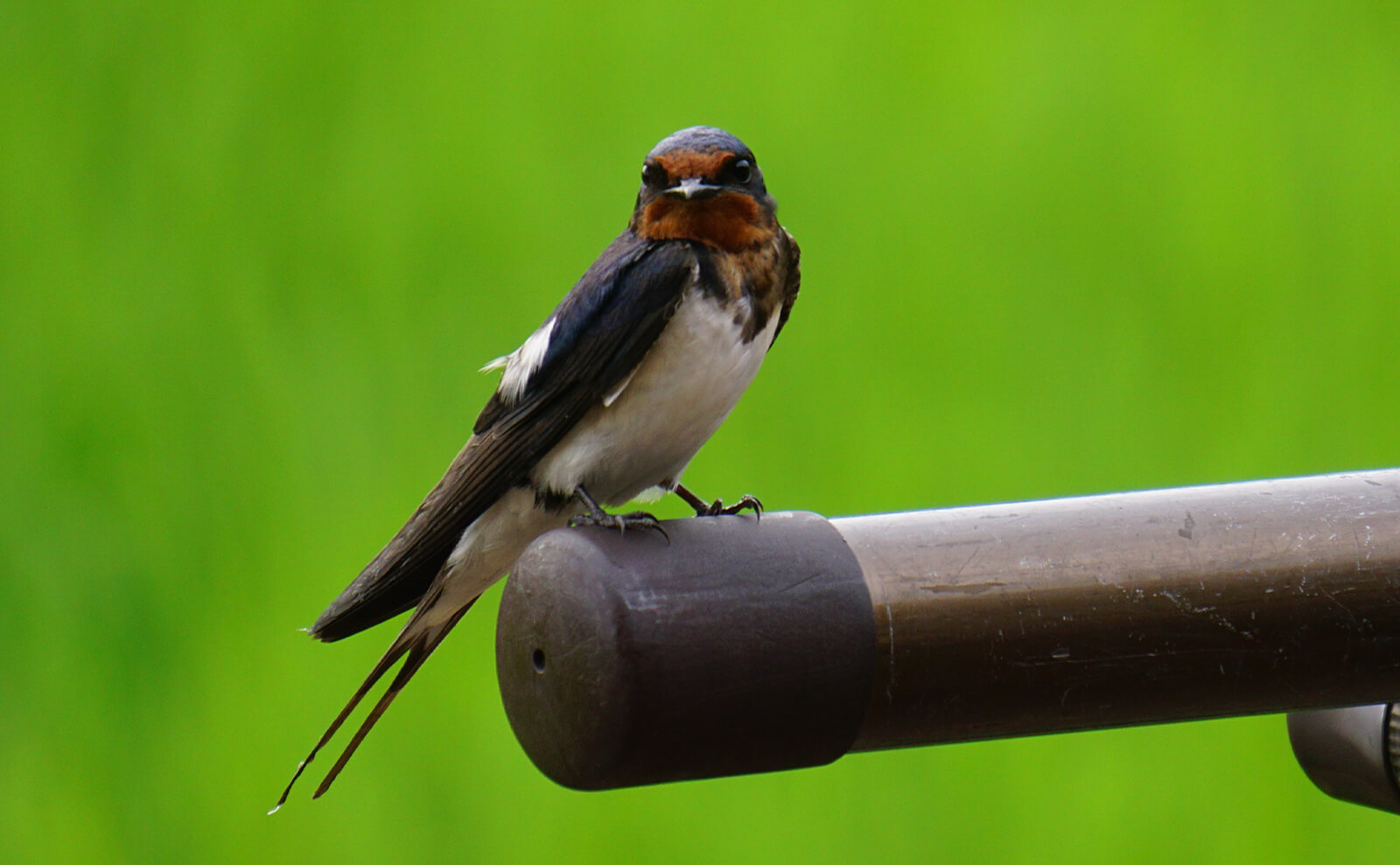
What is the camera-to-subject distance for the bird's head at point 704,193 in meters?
0.91

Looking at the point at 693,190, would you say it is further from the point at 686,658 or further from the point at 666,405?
the point at 686,658

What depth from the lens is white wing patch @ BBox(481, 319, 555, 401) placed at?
0.96m

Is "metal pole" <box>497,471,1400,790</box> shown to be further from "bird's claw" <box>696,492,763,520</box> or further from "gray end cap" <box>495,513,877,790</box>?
"bird's claw" <box>696,492,763,520</box>

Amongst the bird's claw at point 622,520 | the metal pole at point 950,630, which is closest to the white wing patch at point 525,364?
the bird's claw at point 622,520

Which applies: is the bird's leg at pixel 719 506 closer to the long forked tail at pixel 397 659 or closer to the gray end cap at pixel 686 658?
the long forked tail at pixel 397 659

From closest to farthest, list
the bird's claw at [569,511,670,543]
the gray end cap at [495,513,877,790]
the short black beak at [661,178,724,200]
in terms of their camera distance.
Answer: the gray end cap at [495,513,877,790]
the bird's claw at [569,511,670,543]
the short black beak at [661,178,724,200]

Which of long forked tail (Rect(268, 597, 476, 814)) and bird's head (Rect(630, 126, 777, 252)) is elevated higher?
bird's head (Rect(630, 126, 777, 252))

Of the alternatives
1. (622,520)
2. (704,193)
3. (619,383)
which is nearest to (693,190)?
(704,193)

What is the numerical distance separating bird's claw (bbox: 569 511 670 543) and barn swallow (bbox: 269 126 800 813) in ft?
0.09

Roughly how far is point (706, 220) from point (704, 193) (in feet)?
0.15

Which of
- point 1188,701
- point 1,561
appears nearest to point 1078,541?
point 1188,701

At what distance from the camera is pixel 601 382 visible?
36.2 inches

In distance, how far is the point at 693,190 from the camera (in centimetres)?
90

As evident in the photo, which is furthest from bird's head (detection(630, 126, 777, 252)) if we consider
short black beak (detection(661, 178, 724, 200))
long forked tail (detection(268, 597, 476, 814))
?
long forked tail (detection(268, 597, 476, 814))
